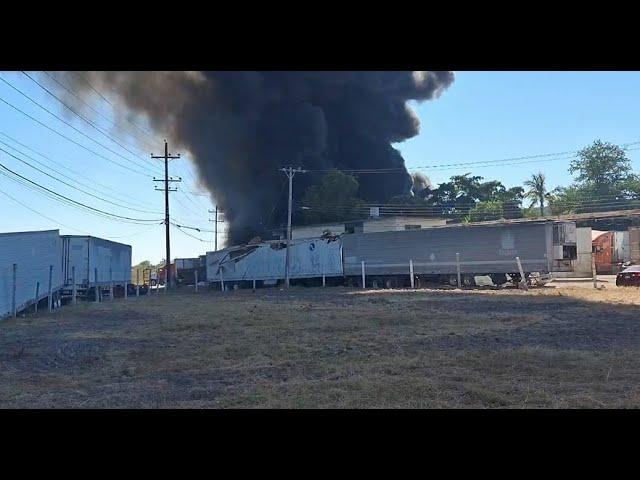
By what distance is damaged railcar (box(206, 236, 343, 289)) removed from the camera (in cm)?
3956

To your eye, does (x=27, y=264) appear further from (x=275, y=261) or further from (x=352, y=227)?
(x=352, y=227)

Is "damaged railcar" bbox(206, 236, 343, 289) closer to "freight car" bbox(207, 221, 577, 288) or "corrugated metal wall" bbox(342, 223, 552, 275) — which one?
"freight car" bbox(207, 221, 577, 288)

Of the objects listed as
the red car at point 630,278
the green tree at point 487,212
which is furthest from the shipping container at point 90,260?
the green tree at point 487,212

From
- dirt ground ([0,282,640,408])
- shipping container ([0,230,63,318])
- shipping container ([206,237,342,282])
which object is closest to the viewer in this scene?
dirt ground ([0,282,640,408])

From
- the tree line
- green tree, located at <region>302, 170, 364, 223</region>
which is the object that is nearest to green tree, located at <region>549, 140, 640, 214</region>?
the tree line

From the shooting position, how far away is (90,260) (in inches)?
1254

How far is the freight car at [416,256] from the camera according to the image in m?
28.9

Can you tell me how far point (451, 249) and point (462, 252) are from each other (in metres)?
0.71

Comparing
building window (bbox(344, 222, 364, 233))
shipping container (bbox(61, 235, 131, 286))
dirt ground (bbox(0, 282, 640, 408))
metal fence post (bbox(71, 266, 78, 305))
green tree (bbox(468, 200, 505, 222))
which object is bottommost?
dirt ground (bbox(0, 282, 640, 408))

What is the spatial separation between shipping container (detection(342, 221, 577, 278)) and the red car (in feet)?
9.72
